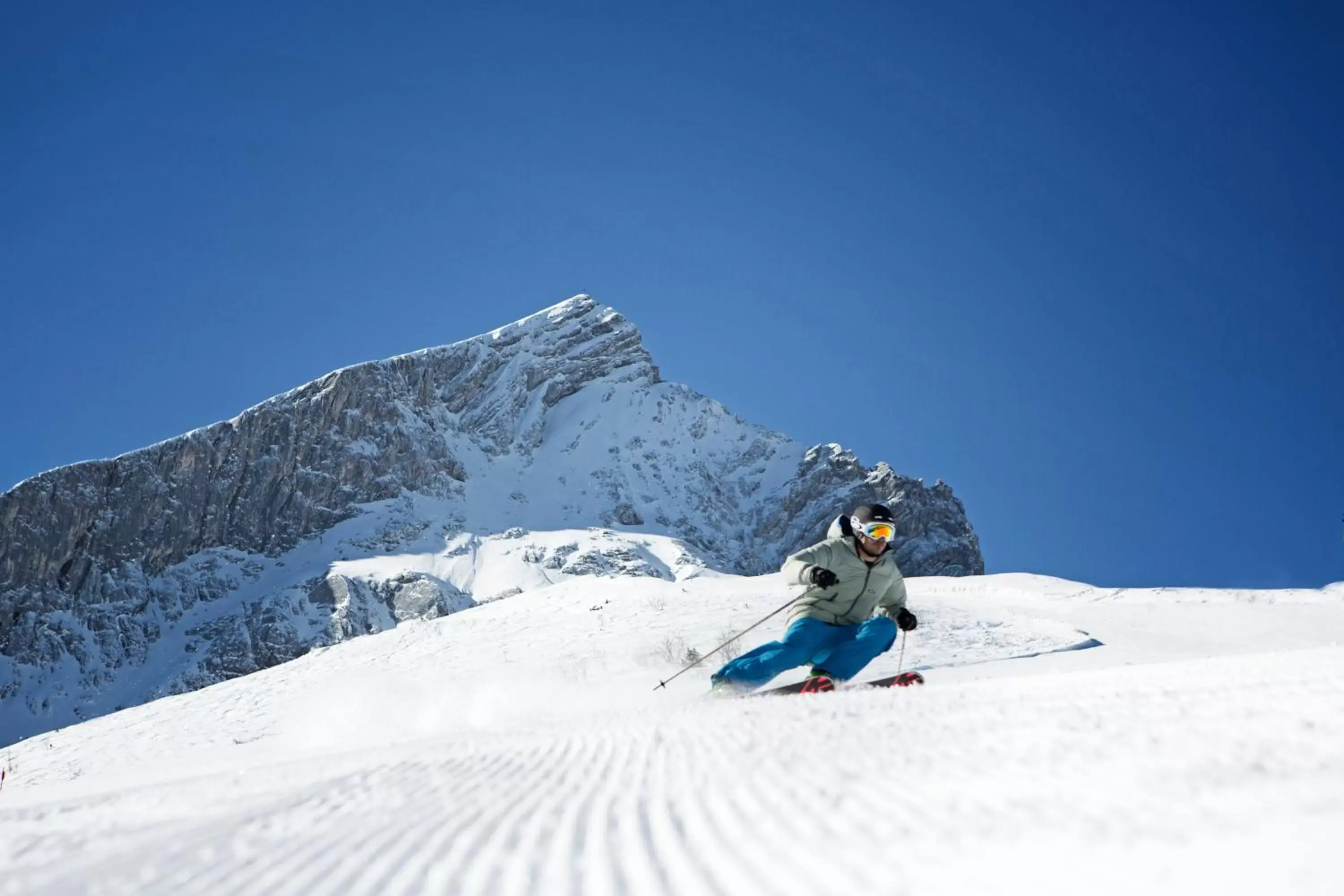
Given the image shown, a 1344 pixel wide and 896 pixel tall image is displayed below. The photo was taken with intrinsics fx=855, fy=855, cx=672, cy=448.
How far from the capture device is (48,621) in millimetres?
111625

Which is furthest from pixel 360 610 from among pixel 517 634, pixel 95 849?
pixel 95 849

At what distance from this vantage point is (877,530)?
7.78 m

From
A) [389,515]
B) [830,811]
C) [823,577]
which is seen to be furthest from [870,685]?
[389,515]

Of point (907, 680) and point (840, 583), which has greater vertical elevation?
point (840, 583)

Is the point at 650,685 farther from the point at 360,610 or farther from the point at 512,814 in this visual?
the point at 360,610

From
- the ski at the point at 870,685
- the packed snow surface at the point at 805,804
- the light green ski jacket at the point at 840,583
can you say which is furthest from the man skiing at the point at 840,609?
the packed snow surface at the point at 805,804

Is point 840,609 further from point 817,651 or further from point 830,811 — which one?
point 830,811

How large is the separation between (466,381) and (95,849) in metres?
148

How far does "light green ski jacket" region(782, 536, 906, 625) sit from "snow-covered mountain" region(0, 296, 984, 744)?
90.6m

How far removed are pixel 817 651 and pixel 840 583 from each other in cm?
65

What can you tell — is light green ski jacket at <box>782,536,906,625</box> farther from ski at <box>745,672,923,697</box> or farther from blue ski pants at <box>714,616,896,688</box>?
ski at <box>745,672,923,697</box>

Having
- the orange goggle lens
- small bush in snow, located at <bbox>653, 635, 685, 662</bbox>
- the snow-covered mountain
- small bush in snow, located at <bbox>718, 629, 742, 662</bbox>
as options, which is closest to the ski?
the orange goggle lens

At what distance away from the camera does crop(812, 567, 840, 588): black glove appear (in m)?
7.41

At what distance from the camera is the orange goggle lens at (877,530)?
25.5 feet
